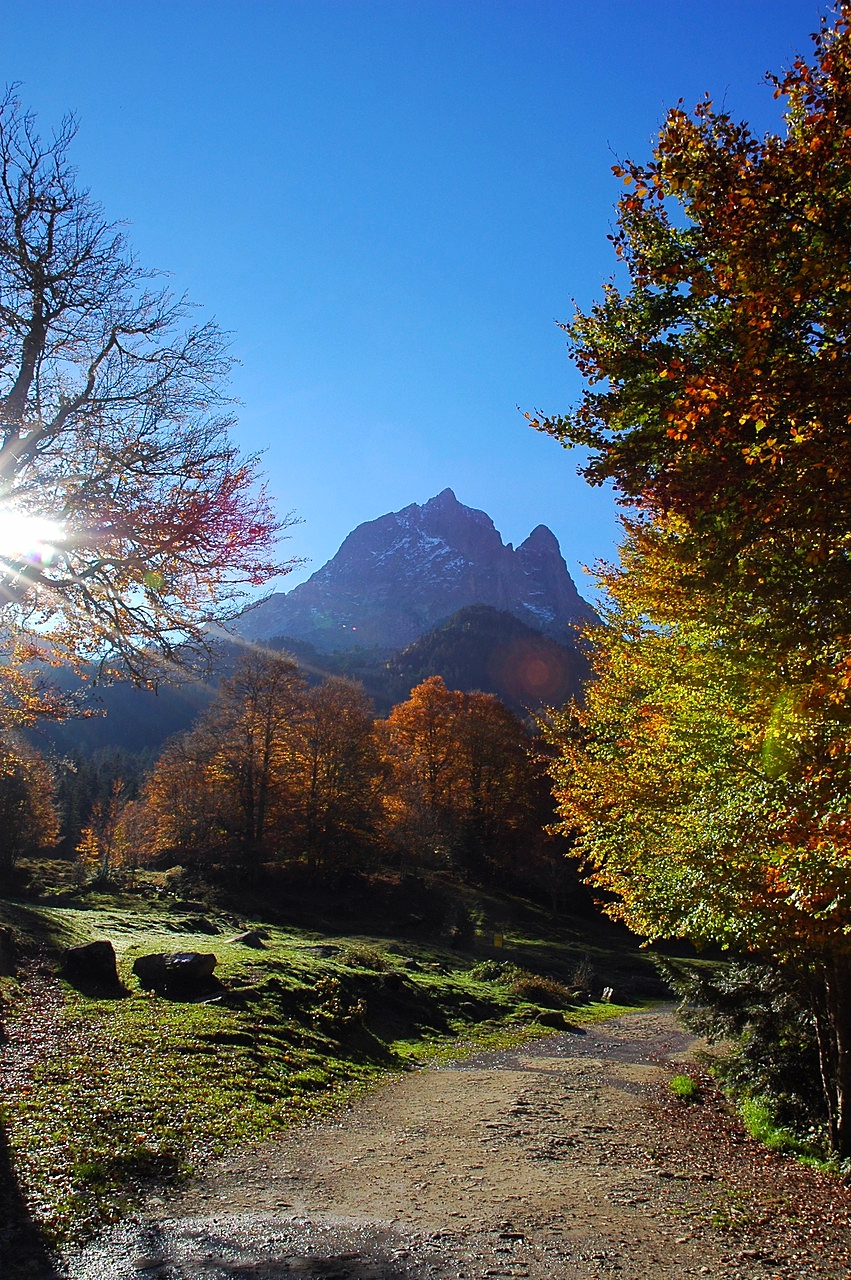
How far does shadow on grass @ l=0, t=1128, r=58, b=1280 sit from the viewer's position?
18.8 feet

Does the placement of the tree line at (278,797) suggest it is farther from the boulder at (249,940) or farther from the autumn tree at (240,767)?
the boulder at (249,940)

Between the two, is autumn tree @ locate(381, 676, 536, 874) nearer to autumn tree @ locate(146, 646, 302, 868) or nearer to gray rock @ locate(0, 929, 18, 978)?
autumn tree @ locate(146, 646, 302, 868)

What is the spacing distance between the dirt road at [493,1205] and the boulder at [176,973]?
4.58 meters

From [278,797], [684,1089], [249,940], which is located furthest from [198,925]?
[684,1089]

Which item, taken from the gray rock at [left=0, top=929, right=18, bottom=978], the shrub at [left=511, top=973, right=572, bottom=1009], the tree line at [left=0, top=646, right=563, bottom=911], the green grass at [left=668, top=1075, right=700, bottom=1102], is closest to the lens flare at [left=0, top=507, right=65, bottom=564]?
the gray rock at [left=0, top=929, right=18, bottom=978]

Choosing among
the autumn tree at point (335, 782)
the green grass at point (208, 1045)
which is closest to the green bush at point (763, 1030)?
the green grass at point (208, 1045)

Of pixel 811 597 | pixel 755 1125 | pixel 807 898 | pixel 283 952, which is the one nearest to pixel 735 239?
pixel 811 597

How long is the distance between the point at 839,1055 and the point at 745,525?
8337 mm

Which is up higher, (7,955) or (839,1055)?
(839,1055)

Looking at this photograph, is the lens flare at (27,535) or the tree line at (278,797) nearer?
the lens flare at (27,535)

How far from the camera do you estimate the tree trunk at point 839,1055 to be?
33.7 ft

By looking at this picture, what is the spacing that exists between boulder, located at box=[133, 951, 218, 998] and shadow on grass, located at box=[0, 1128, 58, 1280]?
318 inches

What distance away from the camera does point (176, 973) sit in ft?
49.4

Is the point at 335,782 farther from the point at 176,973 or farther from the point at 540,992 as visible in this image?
the point at 176,973
